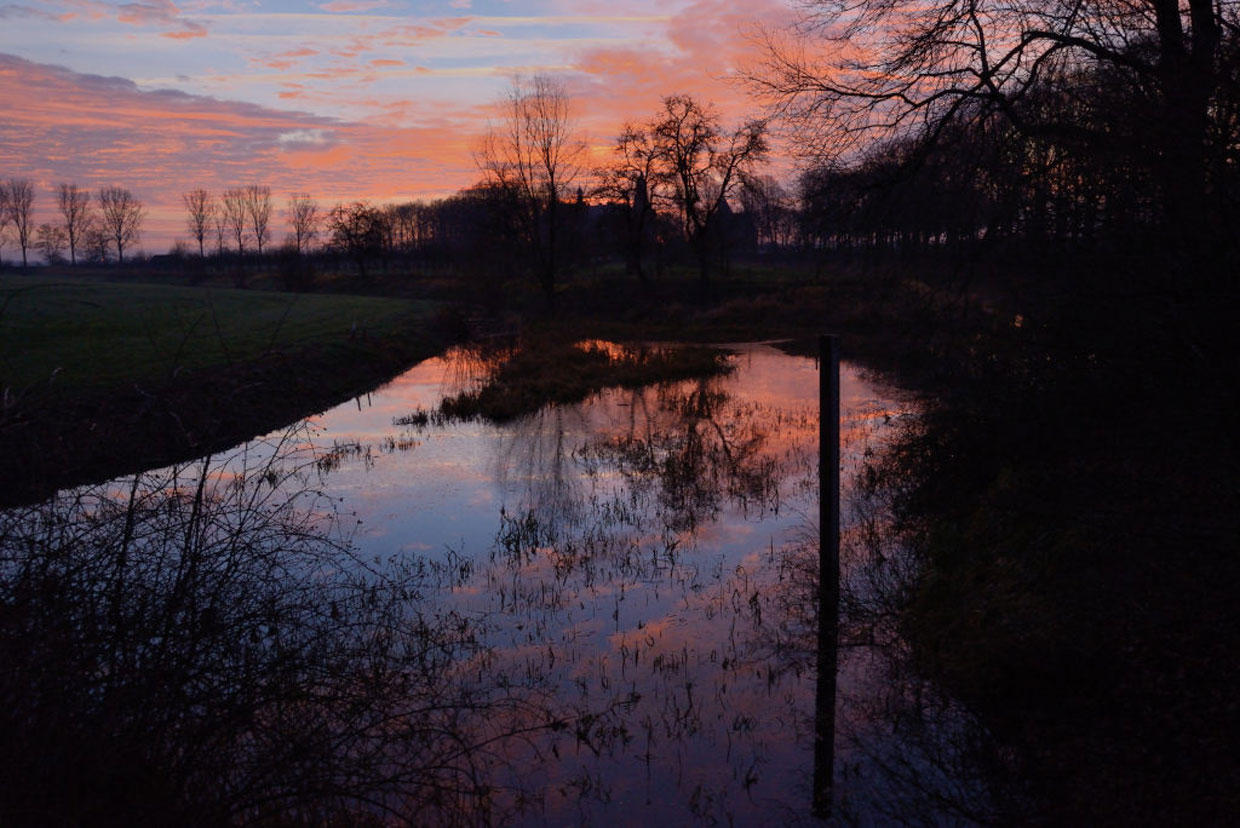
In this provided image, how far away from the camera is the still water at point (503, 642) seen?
4.18m

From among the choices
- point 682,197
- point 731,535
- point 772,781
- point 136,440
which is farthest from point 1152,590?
point 682,197

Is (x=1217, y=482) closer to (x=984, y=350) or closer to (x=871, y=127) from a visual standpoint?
(x=984, y=350)

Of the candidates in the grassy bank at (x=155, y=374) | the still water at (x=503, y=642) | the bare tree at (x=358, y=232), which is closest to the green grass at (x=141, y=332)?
the grassy bank at (x=155, y=374)

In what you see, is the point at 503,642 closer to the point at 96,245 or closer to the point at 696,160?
the point at 696,160

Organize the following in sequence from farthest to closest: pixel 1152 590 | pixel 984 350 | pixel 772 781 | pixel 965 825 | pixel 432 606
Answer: pixel 984 350, pixel 432 606, pixel 1152 590, pixel 772 781, pixel 965 825

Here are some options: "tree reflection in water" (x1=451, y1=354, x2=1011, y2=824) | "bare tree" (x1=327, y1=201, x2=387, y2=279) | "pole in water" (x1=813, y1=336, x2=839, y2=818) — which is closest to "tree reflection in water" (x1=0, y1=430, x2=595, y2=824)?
"tree reflection in water" (x1=451, y1=354, x2=1011, y2=824)

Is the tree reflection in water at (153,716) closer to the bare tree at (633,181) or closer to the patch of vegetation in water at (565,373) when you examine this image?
the patch of vegetation in water at (565,373)

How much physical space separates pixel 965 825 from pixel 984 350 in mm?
6711

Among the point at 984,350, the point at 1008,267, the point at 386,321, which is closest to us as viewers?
the point at 1008,267

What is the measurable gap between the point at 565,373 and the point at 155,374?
11505 millimetres

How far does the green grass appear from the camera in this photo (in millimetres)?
17342

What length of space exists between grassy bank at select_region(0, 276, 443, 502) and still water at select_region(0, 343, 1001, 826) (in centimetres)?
82

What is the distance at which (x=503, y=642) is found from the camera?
7.45m

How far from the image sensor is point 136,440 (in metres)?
14.3
